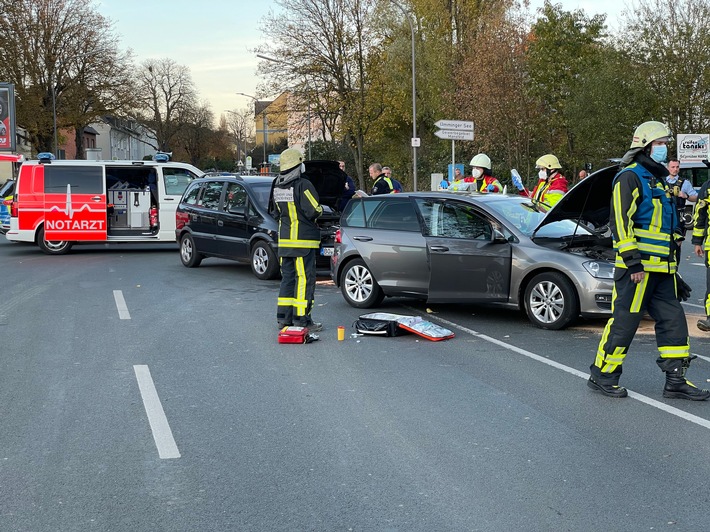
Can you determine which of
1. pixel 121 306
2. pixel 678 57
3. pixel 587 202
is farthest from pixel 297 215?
pixel 678 57

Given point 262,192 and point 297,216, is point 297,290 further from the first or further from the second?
point 262,192

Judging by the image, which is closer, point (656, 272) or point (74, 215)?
point (656, 272)

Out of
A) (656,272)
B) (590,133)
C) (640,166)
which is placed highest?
(590,133)

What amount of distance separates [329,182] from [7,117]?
33869 mm

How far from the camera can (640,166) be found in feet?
20.3

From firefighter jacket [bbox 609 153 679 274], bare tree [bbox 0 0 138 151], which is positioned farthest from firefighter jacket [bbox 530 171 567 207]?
bare tree [bbox 0 0 138 151]

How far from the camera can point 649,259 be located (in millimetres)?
6117

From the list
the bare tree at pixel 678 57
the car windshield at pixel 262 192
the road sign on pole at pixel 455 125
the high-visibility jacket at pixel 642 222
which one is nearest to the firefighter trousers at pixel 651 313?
the high-visibility jacket at pixel 642 222

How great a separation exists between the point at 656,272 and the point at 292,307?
4388mm

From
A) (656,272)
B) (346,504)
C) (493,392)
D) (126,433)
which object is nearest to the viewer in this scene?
(346,504)

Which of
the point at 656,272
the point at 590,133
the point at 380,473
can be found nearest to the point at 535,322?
the point at 656,272

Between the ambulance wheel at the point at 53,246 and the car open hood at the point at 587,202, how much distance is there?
45.9 ft

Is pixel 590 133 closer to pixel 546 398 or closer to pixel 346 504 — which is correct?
pixel 546 398

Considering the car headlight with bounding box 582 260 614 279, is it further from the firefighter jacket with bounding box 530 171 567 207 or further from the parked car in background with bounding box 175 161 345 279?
the parked car in background with bounding box 175 161 345 279
